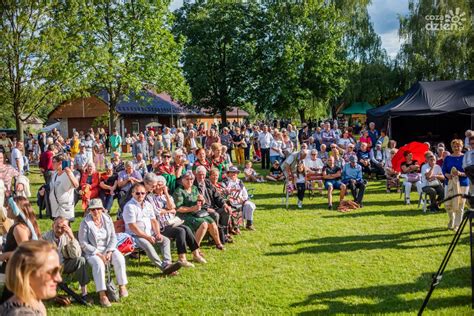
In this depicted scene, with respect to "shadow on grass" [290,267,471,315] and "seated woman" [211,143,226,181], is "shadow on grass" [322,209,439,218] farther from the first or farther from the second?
"shadow on grass" [290,267,471,315]

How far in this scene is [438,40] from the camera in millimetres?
27688

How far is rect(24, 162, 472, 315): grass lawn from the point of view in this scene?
16.3 feet

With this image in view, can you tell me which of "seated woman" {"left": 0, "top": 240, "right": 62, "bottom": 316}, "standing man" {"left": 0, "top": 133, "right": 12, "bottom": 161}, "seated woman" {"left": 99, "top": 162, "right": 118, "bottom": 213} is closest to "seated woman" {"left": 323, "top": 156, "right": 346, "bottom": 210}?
"seated woman" {"left": 99, "top": 162, "right": 118, "bottom": 213}

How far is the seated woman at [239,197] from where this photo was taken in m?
8.55

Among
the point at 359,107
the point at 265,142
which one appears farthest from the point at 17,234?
the point at 359,107

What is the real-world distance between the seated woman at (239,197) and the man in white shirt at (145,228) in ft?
7.87

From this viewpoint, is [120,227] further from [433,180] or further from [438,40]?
[438,40]

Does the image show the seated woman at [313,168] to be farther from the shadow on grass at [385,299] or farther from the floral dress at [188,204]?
the shadow on grass at [385,299]

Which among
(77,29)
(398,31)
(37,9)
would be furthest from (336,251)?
(398,31)

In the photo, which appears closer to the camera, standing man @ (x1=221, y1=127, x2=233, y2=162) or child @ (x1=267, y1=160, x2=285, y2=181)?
child @ (x1=267, y1=160, x2=285, y2=181)

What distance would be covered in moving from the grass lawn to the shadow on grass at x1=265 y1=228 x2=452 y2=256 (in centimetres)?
2

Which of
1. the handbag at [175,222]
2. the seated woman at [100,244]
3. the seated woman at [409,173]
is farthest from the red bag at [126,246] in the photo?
the seated woman at [409,173]

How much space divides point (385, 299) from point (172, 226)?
321 cm

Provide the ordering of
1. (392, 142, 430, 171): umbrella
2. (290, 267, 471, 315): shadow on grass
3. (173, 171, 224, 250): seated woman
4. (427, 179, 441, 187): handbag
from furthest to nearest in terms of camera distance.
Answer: (392, 142, 430, 171): umbrella < (427, 179, 441, 187): handbag < (173, 171, 224, 250): seated woman < (290, 267, 471, 315): shadow on grass
